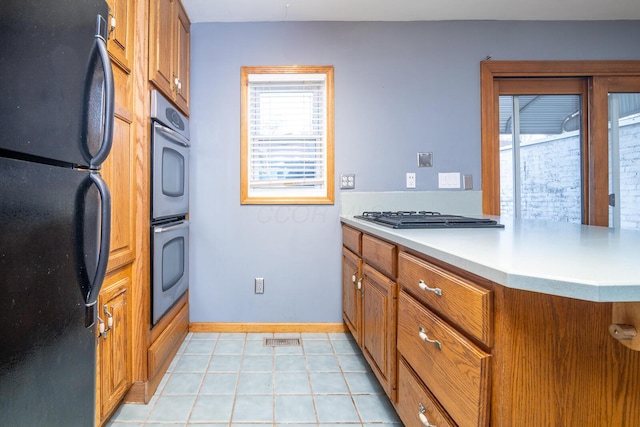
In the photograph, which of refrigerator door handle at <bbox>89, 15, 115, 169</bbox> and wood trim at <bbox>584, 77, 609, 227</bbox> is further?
wood trim at <bbox>584, 77, 609, 227</bbox>

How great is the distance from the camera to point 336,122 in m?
2.46

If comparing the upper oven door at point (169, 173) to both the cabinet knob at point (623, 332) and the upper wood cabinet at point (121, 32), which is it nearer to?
the upper wood cabinet at point (121, 32)

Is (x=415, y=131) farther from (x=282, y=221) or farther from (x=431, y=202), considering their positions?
(x=282, y=221)

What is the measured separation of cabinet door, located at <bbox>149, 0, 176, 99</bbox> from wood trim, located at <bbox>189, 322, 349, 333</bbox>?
161 centimetres

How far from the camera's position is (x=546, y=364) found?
0.68m

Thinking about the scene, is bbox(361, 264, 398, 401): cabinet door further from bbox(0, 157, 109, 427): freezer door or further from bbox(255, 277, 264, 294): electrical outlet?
bbox(0, 157, 109, 427): freezer door

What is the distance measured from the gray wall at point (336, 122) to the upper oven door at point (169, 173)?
0.70ft

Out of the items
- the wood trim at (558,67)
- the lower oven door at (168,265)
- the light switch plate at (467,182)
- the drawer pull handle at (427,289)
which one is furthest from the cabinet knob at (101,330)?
the wood trim at (558,67)

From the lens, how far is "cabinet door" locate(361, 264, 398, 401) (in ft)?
4.41

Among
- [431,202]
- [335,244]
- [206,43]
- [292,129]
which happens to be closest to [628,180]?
[431,202]

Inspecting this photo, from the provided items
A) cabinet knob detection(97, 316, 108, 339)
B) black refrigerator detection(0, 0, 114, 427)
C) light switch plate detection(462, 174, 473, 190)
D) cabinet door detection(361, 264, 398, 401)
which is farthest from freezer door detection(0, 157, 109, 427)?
light switch plate detection(462, 174, 473, 190)

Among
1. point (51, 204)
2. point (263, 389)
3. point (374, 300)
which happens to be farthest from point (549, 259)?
point (263, 389)

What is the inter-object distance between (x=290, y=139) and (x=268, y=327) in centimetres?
144

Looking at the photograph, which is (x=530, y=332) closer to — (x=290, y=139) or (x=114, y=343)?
(x=114, y=343)
